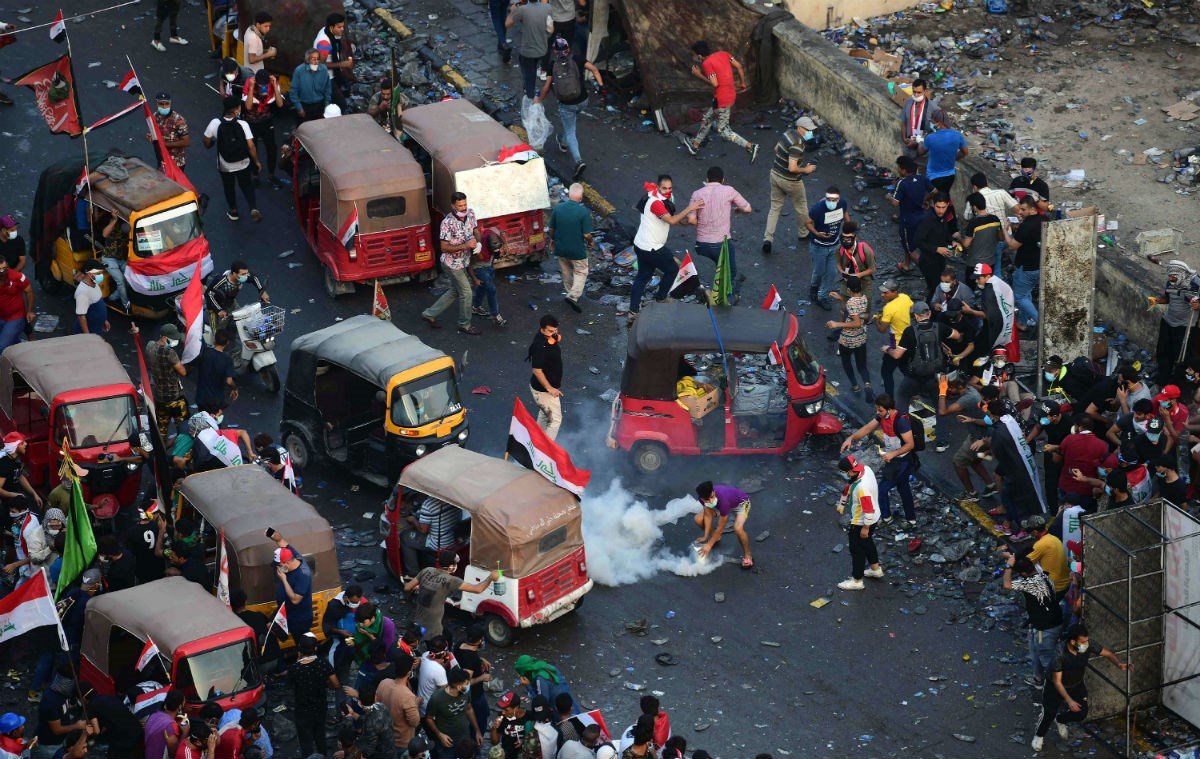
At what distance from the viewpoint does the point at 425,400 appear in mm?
17016

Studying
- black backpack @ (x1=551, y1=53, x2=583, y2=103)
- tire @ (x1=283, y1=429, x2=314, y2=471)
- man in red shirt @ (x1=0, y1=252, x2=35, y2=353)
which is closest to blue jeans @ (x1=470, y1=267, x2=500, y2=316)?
black backpack @ (x1=551, y1=53, x2=583, y2=103)

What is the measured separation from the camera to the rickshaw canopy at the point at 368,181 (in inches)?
783

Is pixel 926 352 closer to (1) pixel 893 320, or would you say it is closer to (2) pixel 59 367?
(1) pixel 893 320

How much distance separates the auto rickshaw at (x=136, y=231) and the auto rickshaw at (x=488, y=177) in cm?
292

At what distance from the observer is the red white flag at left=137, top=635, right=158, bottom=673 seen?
13750 millimetres

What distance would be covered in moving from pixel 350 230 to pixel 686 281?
13.3 feet

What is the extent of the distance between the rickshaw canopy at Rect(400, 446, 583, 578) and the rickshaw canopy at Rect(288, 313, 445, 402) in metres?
1.48

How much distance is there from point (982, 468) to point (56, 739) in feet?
30.1

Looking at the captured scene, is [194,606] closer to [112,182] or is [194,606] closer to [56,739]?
[56,739]

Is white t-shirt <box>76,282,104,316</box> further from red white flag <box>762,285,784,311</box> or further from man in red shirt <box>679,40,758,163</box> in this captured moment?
man in red shirt <box>679,40,758,163</box>

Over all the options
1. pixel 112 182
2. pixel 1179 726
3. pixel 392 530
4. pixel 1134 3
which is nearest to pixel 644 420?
pixel 392 530

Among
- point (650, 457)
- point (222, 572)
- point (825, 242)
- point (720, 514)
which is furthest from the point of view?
point (825, 242)

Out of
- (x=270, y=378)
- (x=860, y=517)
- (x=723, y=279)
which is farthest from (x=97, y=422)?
(x=860, y=517)

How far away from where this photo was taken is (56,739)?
13.5m
